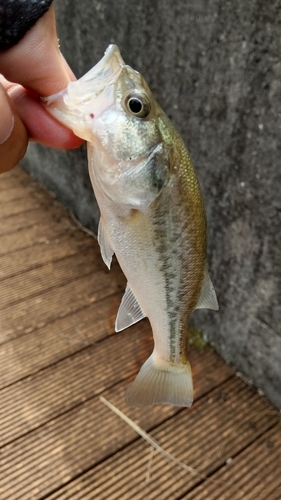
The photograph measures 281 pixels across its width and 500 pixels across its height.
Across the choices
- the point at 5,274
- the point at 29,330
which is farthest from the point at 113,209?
the point at 5,274

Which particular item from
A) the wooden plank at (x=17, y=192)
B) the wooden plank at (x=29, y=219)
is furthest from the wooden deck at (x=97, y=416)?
the wooden plank at (x=17, y=192)

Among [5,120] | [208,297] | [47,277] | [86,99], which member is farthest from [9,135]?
[47,277]

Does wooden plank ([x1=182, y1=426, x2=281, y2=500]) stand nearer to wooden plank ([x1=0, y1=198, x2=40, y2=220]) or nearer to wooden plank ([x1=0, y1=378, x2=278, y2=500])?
wooden plank ([x1=0, y1=378, x2=278, y2=500])

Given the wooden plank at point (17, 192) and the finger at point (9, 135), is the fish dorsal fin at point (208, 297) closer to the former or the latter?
the finger at point (9, 135)

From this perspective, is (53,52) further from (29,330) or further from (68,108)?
(29,330)

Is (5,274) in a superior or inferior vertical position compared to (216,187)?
inferior

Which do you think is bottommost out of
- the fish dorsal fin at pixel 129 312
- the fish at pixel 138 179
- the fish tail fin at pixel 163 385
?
the fish tail fin at pixel 163 385

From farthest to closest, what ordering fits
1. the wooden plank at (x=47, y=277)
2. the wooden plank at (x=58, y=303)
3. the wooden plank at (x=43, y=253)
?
the wooden plank at (x=43, y=253) < the wooden plank at (x=47, y=277) < the wooden plank at (x=58, y=303)
